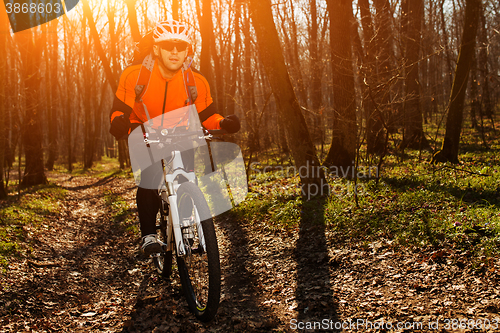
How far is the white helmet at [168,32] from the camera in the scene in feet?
10.7

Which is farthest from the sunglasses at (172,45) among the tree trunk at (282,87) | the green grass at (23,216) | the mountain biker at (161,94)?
the green grass at (23,216)

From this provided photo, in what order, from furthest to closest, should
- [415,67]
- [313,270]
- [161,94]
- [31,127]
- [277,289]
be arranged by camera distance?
[415,67], [31,127], [313,270], [277,289], [161,94]

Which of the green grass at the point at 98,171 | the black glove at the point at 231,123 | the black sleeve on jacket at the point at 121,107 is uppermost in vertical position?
the black sleeve on jacket at the point at 121,107

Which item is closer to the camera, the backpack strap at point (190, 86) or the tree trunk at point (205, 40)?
the backpack strap at point (190, 86)

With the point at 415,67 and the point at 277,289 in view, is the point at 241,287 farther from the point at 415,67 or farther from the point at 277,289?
the point at 415,67

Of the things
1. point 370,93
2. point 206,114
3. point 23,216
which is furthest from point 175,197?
point 23,216

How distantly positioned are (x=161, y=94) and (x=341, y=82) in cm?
556

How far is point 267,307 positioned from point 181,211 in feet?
4.31

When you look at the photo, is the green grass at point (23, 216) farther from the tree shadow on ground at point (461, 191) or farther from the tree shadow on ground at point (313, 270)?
the tree shadow on ground at point (461, 191)

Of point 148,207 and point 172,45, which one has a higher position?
point 172,45

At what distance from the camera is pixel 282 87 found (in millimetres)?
6383

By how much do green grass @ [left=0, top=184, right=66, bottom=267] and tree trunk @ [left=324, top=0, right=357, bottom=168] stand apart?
6520 mm

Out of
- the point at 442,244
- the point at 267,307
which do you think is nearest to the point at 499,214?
the point at 442,244

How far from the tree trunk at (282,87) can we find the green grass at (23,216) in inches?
188
